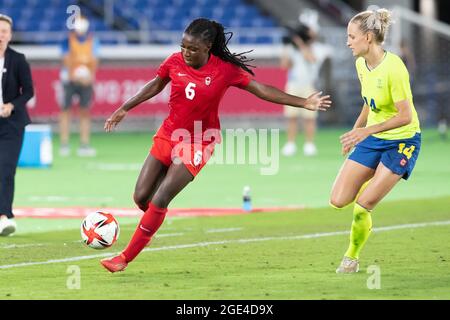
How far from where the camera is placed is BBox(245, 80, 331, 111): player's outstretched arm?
36.7 ft

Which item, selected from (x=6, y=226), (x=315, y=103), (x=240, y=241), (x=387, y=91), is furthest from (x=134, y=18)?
(x=387, y=91)

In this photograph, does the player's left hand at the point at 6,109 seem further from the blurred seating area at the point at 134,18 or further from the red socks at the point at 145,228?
the blurred seating area at the point at 134,18

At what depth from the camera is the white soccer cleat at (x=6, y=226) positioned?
45.3 ft

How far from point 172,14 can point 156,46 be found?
3.72 meters

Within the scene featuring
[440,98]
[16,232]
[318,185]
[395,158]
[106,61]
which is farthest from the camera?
[440,98]

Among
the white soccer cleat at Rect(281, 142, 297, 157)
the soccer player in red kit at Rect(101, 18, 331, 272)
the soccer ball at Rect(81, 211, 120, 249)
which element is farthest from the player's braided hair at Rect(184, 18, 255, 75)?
the white soccer cleat at Rect(281, 142, 297, 157)

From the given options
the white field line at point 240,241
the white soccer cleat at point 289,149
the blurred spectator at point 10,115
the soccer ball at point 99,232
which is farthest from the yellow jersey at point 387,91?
the white soccer cleat at point 289,149

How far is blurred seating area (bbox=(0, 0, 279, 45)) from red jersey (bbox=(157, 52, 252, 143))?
22.8 m

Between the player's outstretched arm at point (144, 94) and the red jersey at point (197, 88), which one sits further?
the player's outstretched arm at point (144, 94)

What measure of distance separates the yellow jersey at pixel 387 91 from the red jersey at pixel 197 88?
42.1 inches

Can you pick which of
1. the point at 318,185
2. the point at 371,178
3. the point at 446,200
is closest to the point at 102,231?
the point at 371,178

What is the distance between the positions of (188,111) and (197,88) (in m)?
0.23

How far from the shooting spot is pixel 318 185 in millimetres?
20094

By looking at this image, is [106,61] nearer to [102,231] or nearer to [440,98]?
[440,98]
